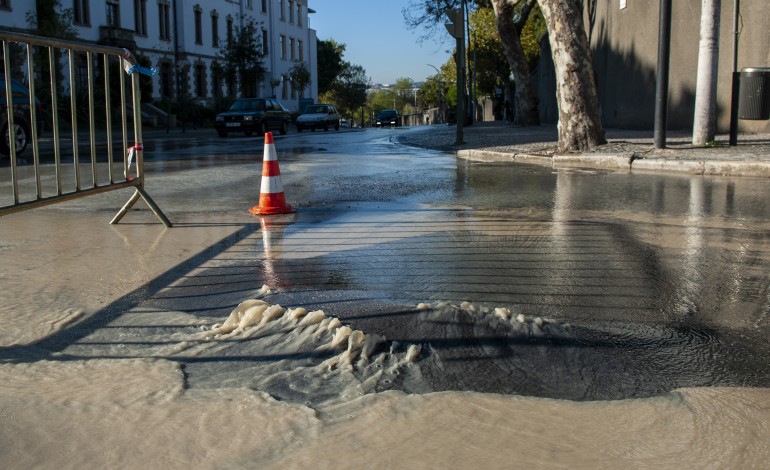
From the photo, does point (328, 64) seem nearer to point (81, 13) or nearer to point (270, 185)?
point (81, 13)

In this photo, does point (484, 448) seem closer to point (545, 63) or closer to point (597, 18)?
point (597, 18)

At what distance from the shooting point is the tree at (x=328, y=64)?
8288 centimetres

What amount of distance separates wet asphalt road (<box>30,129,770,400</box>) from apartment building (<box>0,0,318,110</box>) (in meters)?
32.3

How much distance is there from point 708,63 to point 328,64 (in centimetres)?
7499

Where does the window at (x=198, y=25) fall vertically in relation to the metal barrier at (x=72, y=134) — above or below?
above

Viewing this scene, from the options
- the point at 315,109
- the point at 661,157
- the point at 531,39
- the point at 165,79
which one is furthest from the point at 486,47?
the point at 661,157

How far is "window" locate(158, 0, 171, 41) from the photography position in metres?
47.9

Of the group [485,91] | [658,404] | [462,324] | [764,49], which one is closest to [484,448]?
[658,404]

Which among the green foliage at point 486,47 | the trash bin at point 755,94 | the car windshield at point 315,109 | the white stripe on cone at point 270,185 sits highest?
the green foliage at point 486,47

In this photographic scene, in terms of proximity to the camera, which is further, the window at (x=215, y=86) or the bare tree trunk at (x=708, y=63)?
the window at (x=215, y=86)

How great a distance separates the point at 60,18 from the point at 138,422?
36772mm

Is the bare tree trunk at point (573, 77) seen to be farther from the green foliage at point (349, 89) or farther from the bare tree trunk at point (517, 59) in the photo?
the green foliage at point (349, 89)

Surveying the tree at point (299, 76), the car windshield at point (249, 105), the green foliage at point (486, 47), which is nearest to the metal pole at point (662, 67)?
the car windshield at point (249, 105)

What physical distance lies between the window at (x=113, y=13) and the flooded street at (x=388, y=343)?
40047 mm
